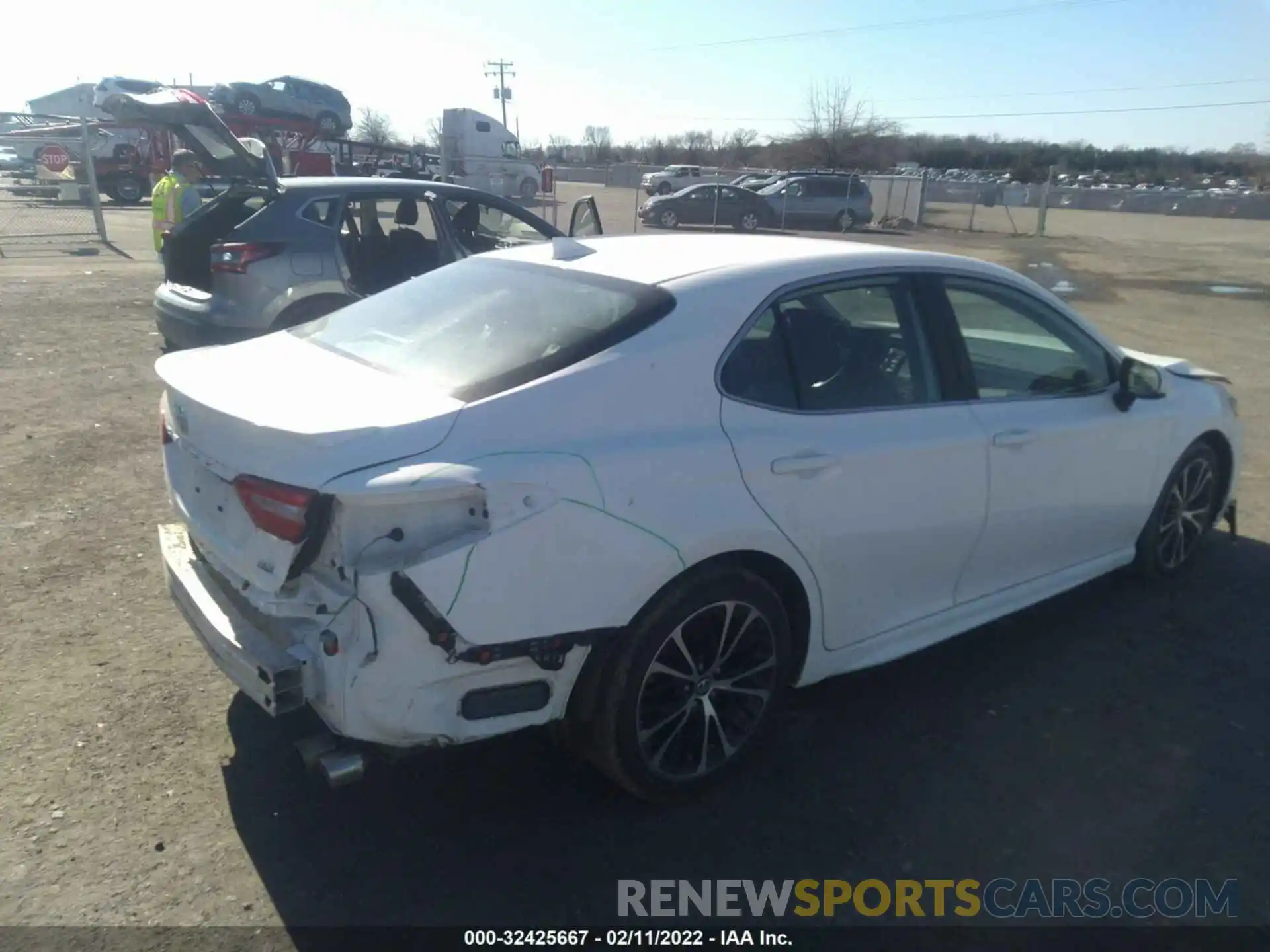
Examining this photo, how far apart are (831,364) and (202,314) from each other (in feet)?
17.4

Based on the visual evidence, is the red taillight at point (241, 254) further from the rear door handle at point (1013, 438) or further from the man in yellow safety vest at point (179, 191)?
the rear door handle at point (1013, 438)

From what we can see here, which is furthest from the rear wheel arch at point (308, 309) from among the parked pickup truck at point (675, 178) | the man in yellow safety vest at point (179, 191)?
the parked pickup truck at point (675, 178)

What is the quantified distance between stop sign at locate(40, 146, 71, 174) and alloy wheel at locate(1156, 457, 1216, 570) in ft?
83.2

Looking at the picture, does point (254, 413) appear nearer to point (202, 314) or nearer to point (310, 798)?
point (310, 798)

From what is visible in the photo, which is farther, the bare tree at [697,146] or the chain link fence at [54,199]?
the bare tree at [697,146]

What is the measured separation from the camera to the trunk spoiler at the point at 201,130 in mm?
7082

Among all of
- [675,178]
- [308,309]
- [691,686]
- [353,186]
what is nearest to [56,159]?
[353,186]

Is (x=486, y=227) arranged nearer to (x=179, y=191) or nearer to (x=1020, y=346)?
(x=179, y=191)

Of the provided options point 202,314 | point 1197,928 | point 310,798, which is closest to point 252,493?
point 310,798

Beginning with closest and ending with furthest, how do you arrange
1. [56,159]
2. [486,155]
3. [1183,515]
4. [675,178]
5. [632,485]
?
1. [632,485]
2. [1183,515]
3. [56,159]
4. [486,155]
5. [675,178]

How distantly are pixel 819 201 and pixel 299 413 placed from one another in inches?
1179

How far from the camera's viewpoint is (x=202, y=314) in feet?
23.2

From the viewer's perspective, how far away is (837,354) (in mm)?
3463

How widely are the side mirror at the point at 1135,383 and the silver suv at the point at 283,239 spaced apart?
3.50 metres
